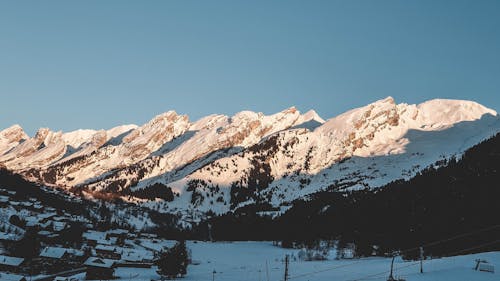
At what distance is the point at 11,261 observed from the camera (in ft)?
331

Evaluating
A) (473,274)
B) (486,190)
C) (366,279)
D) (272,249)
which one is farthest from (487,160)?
(473,274)

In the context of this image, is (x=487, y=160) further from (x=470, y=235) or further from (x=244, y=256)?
(x=244, y=256)

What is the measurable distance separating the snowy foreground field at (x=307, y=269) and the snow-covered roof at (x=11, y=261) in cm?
1209

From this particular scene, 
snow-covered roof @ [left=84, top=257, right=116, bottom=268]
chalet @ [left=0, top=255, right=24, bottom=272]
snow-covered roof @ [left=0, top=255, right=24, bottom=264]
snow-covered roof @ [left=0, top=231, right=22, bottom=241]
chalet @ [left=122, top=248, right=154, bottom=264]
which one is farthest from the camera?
chalet @ [left=122, top=248, right=154, bottom=264]

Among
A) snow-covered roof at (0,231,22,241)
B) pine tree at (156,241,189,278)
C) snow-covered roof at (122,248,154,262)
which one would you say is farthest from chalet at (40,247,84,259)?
pine tree at (156,241,189,278)

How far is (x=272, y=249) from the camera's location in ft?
633

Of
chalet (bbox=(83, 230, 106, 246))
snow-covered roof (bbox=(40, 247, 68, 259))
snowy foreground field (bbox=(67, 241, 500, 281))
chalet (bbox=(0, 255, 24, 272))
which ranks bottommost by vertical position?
snowy foreground field (bbox=(67, 241, 500, 281))

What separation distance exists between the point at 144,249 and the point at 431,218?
88.9 metres

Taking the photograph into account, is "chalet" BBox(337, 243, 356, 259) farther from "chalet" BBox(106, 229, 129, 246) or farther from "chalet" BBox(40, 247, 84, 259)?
"chalet" BBox(40, 247, 84, 259)

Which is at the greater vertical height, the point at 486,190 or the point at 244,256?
the point at 486,190

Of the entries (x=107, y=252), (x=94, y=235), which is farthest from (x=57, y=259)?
(x=94, y=235)

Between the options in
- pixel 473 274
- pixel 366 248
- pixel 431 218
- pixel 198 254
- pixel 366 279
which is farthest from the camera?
pixel 198 254

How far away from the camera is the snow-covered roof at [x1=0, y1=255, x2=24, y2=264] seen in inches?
3927

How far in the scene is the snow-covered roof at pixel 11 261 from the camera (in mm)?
99750
